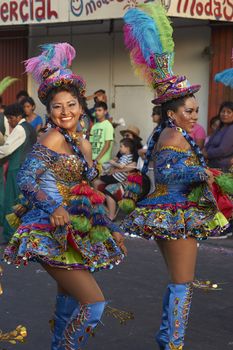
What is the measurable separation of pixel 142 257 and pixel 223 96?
424 centimetres

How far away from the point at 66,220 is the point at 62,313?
0.79 m

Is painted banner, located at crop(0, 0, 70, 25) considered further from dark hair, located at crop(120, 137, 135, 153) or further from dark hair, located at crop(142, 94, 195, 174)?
dark hair, located at crop(142, 94, 195, 174)

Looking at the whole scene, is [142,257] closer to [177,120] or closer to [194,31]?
[177,120]

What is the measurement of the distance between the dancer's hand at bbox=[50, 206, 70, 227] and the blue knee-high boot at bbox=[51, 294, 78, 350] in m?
0.67

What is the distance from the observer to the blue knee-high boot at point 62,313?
14.2ft

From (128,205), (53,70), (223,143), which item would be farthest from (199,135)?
(53,70)

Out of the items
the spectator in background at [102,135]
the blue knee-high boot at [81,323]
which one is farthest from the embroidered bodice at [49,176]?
the spectator in background at [102,135]

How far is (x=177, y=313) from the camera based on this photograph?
4488 millimetres

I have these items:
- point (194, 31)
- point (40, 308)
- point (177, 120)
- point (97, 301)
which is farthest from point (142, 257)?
point (194, 31)

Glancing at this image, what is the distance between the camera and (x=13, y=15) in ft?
41.9

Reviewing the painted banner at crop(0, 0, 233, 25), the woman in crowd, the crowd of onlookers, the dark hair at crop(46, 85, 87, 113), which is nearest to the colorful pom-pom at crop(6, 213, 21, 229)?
the dark hair at crop(46, 85, 87, 113)

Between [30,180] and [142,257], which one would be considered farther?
[142,257]

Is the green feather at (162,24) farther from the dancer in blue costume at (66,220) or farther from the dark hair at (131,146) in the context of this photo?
the dark hair at (131,146)

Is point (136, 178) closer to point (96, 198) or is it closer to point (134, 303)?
point (96, 198)
